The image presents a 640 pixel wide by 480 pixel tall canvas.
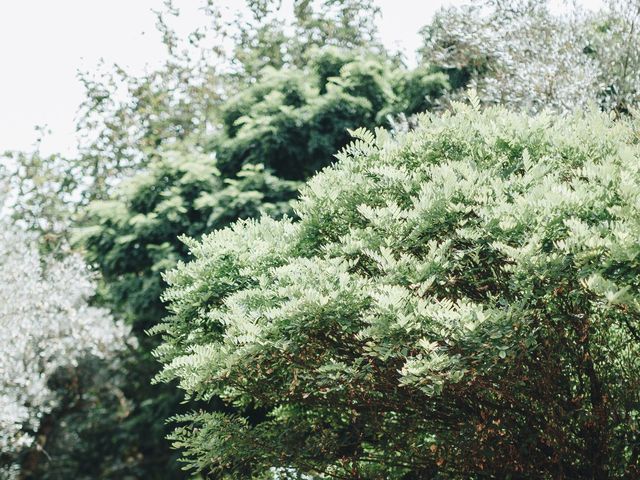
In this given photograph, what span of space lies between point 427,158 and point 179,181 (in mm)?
11120

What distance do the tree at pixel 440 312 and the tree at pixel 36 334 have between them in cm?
→ 1321

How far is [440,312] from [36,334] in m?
18.5

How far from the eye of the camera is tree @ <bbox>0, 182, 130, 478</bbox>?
65.8 feet

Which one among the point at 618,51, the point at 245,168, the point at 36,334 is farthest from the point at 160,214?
the point at 618,51

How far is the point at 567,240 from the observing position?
546 centimetres

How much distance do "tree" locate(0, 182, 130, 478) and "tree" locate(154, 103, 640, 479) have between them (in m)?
13.2

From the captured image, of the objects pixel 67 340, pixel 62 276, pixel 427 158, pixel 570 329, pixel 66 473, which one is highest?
pixel 62 276

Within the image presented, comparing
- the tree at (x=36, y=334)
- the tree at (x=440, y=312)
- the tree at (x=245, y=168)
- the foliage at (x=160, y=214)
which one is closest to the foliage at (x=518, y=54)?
the tree at (x=245, y=168)

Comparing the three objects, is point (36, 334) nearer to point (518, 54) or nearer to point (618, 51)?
point (518, 54)

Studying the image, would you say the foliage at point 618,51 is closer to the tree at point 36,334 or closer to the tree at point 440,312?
the tree at point 440,312

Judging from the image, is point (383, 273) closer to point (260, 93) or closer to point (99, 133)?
point (260, 93)

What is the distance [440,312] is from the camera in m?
5.55

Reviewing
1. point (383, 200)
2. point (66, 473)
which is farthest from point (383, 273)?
point (66, 473)

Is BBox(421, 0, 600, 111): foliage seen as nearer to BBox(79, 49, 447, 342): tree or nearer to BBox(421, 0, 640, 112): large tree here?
BBox(421, 0, 640, 112): large tree
